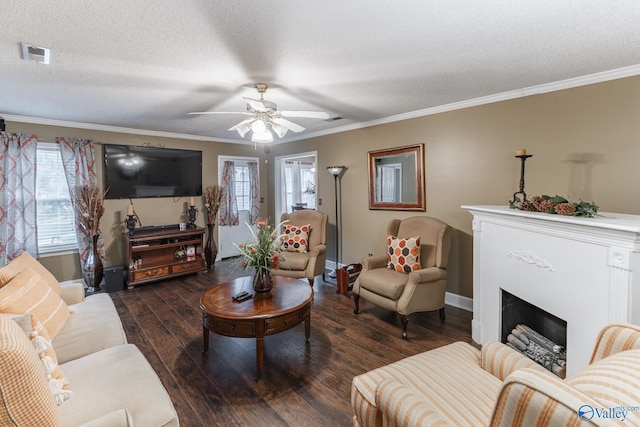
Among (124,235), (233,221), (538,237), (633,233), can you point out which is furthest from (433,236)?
(124,235)

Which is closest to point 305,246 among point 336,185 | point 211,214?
point 336,185

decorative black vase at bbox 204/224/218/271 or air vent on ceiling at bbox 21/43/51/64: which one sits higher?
air vent on ceiling at bbox 21/43/51/64

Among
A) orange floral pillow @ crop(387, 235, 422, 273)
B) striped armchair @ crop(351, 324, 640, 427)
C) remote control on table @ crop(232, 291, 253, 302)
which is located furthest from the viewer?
orange floral pillow @ crop(387, 235, 422, 273)

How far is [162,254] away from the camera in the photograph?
4848 millimetres

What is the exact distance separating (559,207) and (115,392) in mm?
2806

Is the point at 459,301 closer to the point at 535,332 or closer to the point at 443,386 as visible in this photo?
the point at 535,332

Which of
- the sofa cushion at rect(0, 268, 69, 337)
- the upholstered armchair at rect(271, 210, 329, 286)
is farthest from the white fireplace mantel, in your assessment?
the sofa cushion at rect(0, 268, 69, 337)

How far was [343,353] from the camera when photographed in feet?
8.57

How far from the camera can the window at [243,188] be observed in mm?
6082

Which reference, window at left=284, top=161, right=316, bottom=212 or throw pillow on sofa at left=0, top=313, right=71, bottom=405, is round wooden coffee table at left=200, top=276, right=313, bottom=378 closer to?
throw pillow on sofa at left=0, top=313, right=71, bottom=405

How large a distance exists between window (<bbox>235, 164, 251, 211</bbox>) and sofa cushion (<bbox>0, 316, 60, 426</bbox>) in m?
5.08

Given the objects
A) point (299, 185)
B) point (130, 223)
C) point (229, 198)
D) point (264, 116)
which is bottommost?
point (130, 223)

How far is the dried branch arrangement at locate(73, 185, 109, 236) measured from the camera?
13.6 ft

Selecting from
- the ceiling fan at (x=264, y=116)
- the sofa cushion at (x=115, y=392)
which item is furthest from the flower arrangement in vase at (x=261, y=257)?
the sofa cushion at (x=115, y=392)
